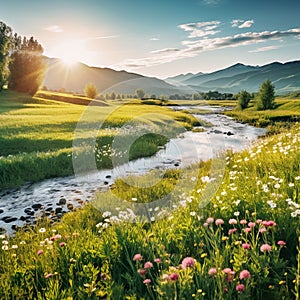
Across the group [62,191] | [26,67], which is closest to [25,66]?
[26,67]

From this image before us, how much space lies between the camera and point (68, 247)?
4.91 m

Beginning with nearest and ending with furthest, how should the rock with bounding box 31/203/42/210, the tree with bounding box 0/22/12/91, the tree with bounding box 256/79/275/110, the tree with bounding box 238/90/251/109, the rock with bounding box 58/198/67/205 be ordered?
the rock with bounding box 31/203/42/210
the rock with bounding box 58/198/67/205
the tree with bounding box 0/22/12/91
the tree with bounding box 256/79/275/110
the tree with bounding box 238/90/251/109

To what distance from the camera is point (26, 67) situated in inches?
2532

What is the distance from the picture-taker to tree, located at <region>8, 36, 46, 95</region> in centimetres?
6419

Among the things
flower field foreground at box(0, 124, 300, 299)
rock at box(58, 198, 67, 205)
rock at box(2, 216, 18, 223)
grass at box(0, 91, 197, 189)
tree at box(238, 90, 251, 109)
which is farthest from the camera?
tree at box(238, 90, 251, 109)

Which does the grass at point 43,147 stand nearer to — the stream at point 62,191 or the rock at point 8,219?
the stream at point 62,191

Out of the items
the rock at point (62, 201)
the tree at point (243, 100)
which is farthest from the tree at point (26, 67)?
the rock at point (62, 201)

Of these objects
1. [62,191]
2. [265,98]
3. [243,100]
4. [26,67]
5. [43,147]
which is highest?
[26,67]

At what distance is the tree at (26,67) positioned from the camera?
6419 centimetres

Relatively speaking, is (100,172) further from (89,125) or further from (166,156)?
(89,125)

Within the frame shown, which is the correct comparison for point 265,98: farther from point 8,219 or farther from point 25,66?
point 8,219

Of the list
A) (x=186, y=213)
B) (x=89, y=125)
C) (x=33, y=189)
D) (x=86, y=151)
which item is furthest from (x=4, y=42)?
(x=186, y=213)

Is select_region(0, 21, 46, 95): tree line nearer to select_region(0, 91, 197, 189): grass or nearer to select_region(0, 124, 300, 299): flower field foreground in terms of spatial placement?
select_region(0, 91, 197, 189): grass

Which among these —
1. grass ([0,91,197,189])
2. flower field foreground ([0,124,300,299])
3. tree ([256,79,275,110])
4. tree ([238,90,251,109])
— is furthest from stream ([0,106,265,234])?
tree ([238,90,251,109])
